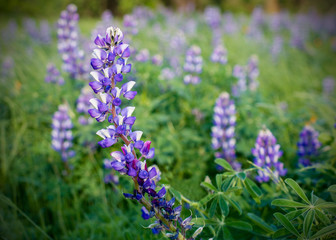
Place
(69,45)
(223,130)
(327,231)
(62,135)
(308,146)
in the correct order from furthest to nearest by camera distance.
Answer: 1. (69,45)
2. (62,135)
3. (223,130)
4. (308,146)
5. (327,231)

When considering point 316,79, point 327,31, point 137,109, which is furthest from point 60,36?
point 327,31

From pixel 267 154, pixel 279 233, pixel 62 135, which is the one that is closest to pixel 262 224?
pixel 279 233

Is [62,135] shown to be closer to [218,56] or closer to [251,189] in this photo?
[251,189]

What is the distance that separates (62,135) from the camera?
2229 mm

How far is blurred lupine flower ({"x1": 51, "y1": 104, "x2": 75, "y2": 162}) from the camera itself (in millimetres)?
2197

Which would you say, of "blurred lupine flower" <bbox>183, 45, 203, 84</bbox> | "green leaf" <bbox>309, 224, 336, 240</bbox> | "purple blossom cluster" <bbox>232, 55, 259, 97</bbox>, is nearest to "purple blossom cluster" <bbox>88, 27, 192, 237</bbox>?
"green leaf" <bbox>309, 224, 336, 240</bbox>

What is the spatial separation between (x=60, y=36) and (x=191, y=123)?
165 centimetres

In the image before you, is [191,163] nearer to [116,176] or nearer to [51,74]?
[116,176]

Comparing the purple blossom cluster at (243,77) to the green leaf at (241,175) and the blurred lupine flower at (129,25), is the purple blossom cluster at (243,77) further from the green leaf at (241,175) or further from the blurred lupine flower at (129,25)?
the green leaf at (241,175)

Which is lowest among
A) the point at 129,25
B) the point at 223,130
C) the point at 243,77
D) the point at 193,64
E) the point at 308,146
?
the point at 308,146

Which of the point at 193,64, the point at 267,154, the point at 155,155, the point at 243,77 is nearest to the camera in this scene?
the point at 267,154

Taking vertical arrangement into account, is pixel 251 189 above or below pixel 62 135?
below

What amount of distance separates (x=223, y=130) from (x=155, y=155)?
0.58 m

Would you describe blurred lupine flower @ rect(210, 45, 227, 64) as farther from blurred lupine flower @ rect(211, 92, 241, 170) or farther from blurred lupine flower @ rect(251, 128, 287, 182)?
blurred lupine flower @ rect(251, 128, 287, 182)
